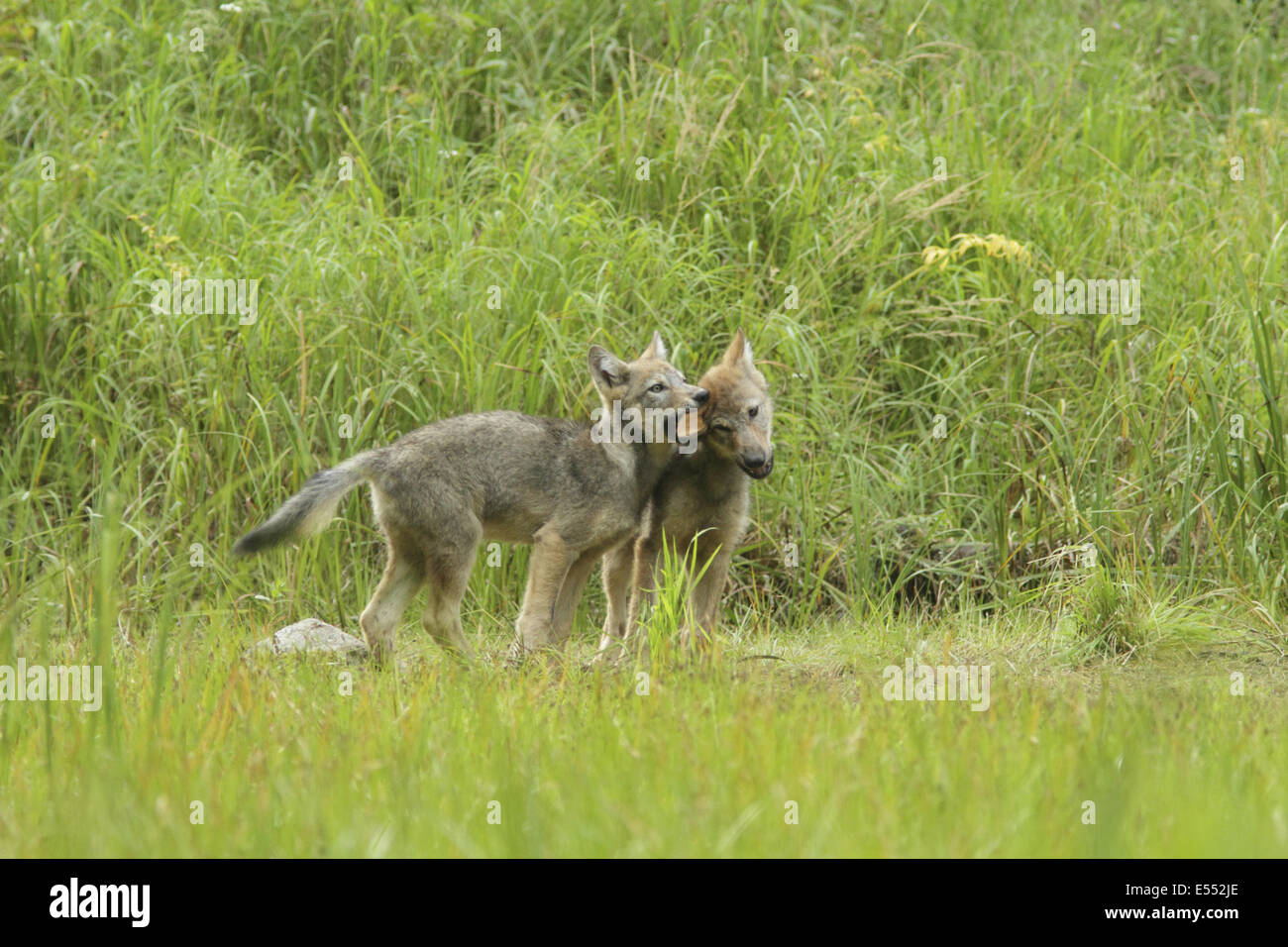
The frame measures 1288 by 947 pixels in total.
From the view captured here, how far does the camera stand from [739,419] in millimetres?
6562

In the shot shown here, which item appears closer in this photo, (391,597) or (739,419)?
(391,597)

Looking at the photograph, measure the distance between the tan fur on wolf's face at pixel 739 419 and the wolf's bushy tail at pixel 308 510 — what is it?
1631mm

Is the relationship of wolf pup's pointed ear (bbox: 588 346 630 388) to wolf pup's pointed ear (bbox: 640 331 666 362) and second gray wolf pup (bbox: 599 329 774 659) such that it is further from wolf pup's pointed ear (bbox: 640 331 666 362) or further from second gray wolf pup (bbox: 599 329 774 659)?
second gray wolf pup (bbox: 599 329 774 659)

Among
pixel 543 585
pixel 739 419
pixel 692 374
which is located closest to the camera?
pixel 543 585

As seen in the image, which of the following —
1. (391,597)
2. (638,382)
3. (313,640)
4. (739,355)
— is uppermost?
(739,355)

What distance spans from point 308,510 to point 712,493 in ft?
6.26

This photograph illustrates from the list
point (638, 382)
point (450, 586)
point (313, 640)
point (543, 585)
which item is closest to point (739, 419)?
point (638, 382)

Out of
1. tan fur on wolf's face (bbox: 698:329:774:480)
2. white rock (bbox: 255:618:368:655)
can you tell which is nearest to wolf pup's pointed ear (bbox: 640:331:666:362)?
tan fur on wolf's face (bbox: 698:329:774:480)

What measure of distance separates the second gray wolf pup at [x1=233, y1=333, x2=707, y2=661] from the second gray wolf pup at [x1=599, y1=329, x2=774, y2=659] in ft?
0.42

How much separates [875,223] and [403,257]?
290cm

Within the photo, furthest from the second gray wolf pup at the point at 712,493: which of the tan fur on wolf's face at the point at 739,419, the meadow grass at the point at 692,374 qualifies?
the meadow grass at the point at 692,374

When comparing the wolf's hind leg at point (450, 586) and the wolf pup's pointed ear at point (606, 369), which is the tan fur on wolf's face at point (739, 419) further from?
the wolf's hind leg at point (450, 586)

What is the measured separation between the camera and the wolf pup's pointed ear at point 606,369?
6797 millimetres

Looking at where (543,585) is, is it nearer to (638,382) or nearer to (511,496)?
(511,496)
